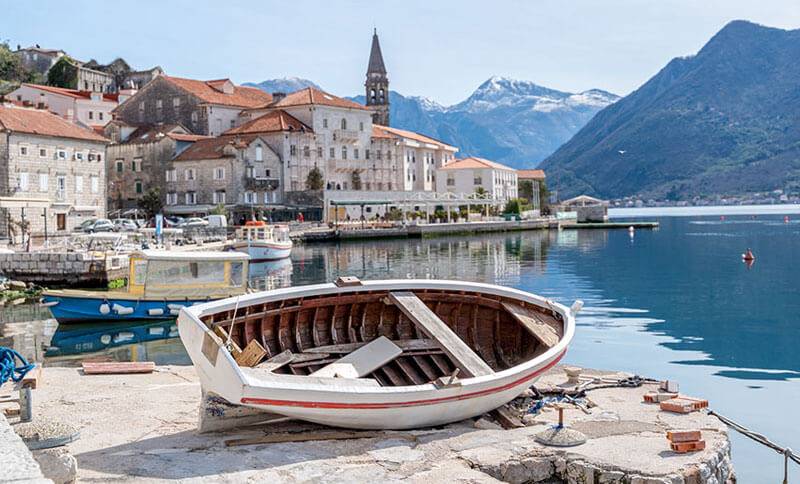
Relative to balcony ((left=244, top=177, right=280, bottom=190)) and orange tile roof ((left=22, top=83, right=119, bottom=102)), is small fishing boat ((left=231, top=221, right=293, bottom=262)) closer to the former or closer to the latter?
balcony ((left=244, top=177, right=280, bottom=190))

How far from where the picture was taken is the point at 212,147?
85.1 meters

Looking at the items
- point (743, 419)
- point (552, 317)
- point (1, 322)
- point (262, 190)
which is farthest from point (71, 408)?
point (262, 190)

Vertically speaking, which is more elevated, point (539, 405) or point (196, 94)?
point (196, 94)

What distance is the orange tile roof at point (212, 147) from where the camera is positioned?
8388 centimetres

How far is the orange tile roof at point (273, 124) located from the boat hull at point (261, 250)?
3307cm

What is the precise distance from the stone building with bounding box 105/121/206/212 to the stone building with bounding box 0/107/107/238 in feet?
68.5

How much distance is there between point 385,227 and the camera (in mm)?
86312

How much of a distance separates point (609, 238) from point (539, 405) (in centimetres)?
7372

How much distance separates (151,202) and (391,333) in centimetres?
7501

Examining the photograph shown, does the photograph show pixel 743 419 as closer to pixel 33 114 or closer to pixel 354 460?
pixel 354 460

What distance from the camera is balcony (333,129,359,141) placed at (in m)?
94.1

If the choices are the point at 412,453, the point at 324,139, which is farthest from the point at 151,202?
the point at 412,453

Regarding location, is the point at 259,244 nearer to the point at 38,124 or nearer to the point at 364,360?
the point at 38,124

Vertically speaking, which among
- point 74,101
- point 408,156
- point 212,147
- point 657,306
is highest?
point 74,101
